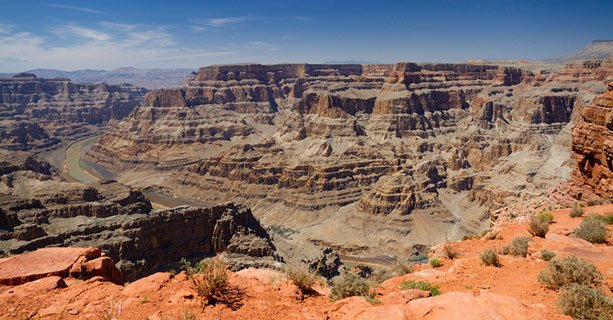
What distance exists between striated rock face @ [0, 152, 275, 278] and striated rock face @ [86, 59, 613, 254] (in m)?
32.5

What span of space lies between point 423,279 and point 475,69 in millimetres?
188132

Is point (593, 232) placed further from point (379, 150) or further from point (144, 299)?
point (379, 150)

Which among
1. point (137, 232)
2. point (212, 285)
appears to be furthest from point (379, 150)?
point (212, 285)

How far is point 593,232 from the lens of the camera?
17.3 meters

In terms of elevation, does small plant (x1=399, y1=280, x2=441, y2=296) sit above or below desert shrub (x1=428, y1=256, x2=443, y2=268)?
above

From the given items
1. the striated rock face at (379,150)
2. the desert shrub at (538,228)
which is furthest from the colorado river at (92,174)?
the desert shrub at (538,228)

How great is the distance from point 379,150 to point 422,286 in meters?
110

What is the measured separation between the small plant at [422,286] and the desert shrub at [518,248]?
16.1 feet

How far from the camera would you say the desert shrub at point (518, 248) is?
16.3m

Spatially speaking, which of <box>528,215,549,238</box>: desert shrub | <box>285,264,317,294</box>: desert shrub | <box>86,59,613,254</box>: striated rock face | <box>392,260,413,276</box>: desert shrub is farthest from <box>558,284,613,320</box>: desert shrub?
<box>86,59,613,254</box>: striated rock face

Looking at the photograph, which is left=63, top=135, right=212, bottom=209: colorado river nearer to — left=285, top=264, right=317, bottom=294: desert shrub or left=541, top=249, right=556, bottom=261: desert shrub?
left=285, top=264, right=317, bottom=294: desert shrub

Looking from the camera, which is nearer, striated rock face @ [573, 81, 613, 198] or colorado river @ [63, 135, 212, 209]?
striated rock face @ [573, 81, 613, 198]

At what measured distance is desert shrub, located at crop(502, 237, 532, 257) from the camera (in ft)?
53.6

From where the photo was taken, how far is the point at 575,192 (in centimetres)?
2975
